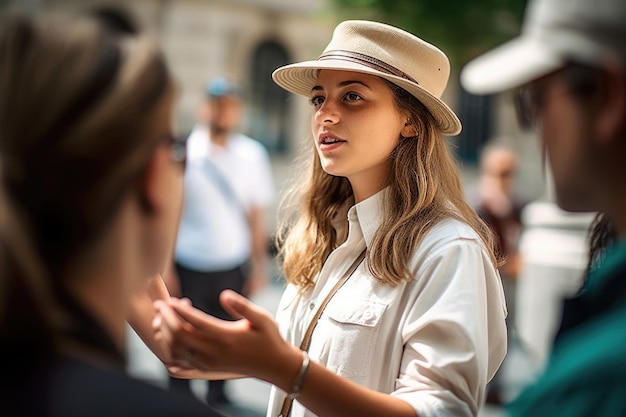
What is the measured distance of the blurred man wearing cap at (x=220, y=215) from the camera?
5715mm

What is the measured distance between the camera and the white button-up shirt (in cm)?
196

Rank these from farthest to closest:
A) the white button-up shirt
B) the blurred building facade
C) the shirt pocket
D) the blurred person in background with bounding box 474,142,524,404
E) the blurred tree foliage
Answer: the blurred building facade
the blurred tree foliage
the blurred person in background with bounding box 474,142,524,404
the shirt pocket
the white button-up shirt

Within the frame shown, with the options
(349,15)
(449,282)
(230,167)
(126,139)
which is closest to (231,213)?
(230,167)

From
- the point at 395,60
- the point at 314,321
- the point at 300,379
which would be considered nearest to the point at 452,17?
the point at 395,60

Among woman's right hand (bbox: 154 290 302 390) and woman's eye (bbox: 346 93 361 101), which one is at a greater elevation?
woman's eye (bbox: 346 93 361 101)

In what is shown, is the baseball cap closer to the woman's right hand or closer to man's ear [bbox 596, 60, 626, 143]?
man's ear [bbox 596, 60, 626, 143]

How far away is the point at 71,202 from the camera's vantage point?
1.30 meters

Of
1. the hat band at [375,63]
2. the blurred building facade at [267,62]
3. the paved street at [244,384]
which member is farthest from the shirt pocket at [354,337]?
the blurred building facade at [267,62]

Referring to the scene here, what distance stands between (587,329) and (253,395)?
16.4 feet

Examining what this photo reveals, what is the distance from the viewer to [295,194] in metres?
2.82

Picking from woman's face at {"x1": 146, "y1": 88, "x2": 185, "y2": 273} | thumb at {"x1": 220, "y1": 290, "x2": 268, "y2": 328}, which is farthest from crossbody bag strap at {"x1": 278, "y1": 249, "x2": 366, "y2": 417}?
woman's face at {"x1": 146, "y1": 88, "x2": 185, "y2": 273}

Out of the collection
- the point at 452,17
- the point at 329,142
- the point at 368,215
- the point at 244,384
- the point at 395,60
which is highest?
→ the point at 452,17

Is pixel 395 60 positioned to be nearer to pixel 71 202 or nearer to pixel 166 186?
pixel 166 186

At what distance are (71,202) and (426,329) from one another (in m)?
1.00
